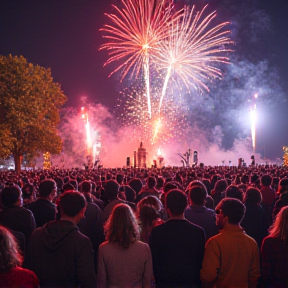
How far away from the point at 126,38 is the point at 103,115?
31517 millimetres

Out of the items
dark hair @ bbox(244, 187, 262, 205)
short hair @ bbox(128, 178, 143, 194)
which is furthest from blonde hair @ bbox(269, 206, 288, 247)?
short hair @ bbox(128, 178, 143, 194)

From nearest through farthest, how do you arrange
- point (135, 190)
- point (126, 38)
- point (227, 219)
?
point (227, 219), point (135, 190), point (126, 38)

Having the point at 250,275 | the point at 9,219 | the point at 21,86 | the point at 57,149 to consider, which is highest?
the point at 21,86

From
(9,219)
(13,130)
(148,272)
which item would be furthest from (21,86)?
(148,272)

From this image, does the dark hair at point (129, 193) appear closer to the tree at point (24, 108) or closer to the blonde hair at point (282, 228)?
the blonde hair at point (282, 228)

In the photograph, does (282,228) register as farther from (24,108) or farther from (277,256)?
(24,108)

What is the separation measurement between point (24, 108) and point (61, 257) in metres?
33.7

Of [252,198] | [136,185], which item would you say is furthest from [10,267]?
[136,185]

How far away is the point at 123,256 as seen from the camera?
467 centimetres

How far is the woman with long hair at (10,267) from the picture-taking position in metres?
3.59

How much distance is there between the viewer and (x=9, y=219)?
650cm

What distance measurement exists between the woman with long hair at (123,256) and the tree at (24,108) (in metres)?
32.5

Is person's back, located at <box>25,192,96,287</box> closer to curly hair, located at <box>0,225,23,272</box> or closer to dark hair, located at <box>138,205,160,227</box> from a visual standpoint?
curly hair, located at <box>0,225,23,272</box>

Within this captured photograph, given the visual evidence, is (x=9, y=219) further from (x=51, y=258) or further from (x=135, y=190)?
(x=135, y=190)
